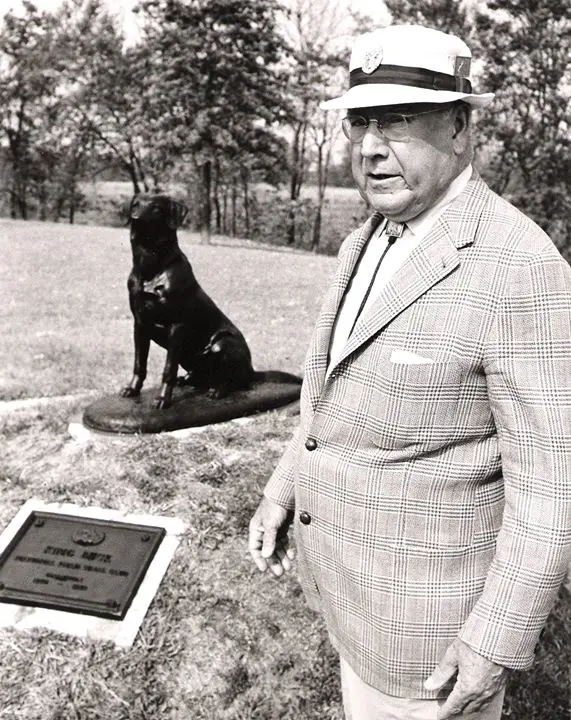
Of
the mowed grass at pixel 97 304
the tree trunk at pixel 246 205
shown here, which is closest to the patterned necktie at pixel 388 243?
the mowed grass at pixel 97 304

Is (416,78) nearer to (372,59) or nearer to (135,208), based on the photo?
(372,59)

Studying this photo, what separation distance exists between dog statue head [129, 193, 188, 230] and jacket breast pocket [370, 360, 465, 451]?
3059mm

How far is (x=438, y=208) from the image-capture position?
165cm

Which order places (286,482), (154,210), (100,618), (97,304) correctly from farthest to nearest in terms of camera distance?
(97,304) < (154,210) < (100,618) < (286,482)

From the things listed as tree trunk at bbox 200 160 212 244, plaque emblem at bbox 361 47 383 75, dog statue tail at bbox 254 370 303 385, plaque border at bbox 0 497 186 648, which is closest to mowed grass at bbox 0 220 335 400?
dog statue tail at bbox 254 370 303 385

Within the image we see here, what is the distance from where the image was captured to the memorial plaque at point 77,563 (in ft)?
10.2

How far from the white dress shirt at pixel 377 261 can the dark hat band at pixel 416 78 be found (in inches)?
8.2

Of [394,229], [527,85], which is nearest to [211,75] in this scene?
[527,85]

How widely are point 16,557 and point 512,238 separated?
283cm

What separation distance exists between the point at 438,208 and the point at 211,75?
2018 centimetres

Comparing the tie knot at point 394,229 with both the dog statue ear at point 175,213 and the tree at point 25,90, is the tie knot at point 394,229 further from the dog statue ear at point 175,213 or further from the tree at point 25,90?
the tree at point 25,90

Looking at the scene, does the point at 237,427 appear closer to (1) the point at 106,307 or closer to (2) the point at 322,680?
(2) the point at 322,680

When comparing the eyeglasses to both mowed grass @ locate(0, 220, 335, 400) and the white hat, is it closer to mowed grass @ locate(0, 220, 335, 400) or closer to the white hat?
the white hat

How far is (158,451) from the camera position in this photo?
4.27m
